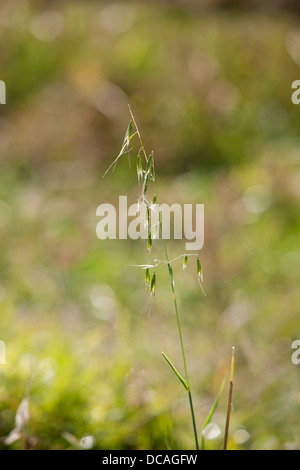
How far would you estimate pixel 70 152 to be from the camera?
4477 millimetres

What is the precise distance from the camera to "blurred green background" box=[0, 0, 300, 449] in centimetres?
169

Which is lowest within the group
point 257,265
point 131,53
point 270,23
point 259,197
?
point 257,265

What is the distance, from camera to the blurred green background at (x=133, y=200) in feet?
5.53

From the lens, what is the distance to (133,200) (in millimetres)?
3836

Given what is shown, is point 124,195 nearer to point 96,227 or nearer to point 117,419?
point 96,227

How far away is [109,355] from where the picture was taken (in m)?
1.93

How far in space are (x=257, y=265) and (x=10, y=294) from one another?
4.06ft
